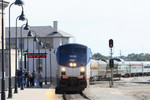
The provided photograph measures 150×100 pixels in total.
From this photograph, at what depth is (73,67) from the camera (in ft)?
98.3

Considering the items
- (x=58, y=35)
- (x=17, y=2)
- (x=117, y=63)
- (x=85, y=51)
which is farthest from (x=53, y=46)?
(x=17, y=2)

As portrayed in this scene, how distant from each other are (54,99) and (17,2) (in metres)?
6.24

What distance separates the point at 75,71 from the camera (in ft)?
98.3

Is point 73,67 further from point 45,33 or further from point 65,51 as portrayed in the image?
point 45,33

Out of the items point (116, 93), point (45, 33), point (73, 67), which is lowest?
point (116, 93)

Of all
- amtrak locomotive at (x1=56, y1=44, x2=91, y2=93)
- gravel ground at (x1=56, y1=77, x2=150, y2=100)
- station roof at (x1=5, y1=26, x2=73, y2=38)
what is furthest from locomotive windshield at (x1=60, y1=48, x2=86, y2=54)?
station roof at (x1=5, y1=26, x2=73, y2=38)

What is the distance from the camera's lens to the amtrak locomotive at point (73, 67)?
29.8m

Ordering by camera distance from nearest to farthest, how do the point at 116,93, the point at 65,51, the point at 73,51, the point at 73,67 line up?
1. the point at 73,67
2. the point at 65,51
3. the point at 73,51
4. the point at 116,93

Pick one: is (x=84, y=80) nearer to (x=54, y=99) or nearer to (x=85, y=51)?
(x=85, y=51)

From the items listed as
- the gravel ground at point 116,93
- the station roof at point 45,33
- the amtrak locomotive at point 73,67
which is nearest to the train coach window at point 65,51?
the amtrak locomotive at point 73,67

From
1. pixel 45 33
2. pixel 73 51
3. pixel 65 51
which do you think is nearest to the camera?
pixel 65 51

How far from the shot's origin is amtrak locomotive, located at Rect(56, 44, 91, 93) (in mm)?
29781

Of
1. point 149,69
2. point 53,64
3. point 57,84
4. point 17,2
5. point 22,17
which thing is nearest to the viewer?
point 17,2

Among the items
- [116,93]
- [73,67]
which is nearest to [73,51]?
[73,67]
